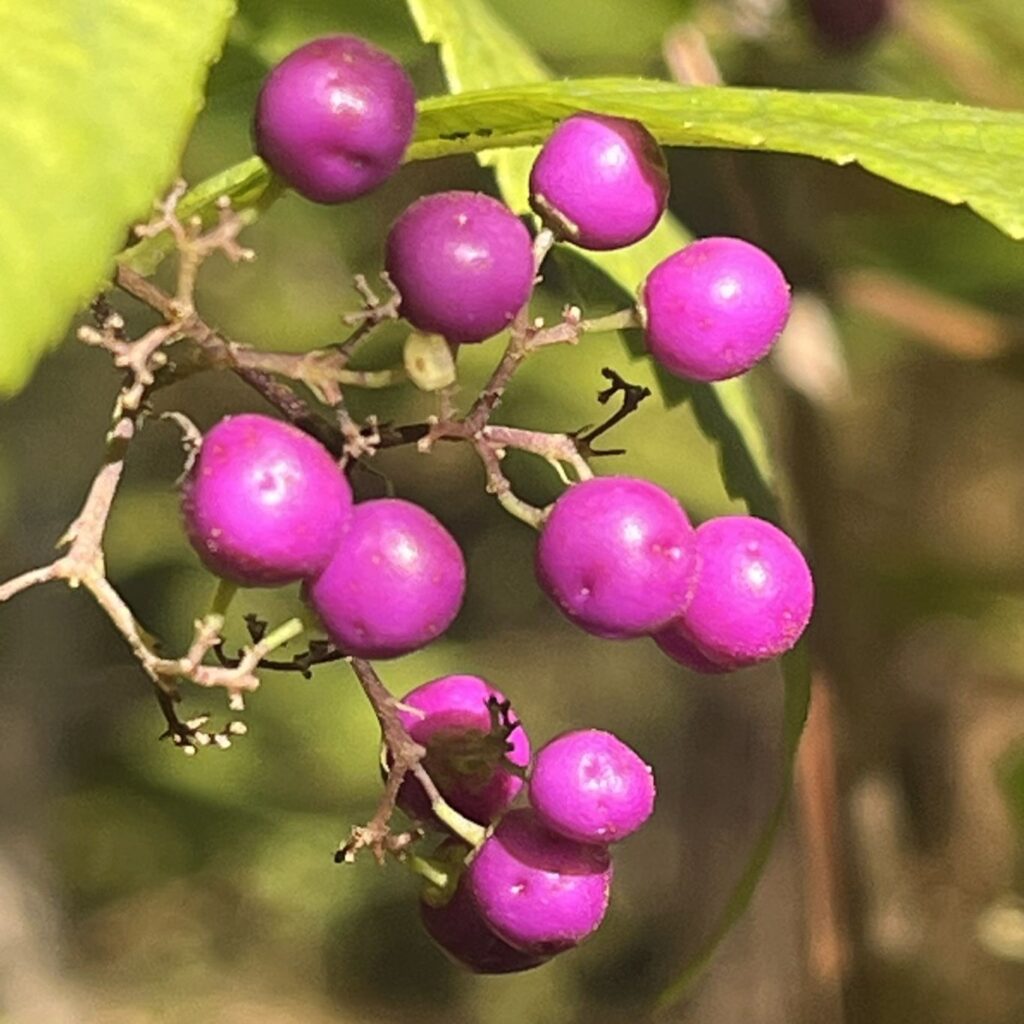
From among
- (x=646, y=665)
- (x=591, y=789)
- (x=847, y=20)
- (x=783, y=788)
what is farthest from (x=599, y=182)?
(x=646, y=665)

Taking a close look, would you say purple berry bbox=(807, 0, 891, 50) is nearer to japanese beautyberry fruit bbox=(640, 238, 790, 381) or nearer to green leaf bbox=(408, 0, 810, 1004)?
green leaf bbox=(408, 0, 810, 1004)

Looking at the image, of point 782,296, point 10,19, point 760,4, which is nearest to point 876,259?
point 760,4

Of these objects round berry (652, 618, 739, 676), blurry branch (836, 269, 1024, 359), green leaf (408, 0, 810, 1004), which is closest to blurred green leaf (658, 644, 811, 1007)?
green leaf (408, 0, 810, 1004)

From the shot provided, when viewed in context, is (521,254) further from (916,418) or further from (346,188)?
(916,418)

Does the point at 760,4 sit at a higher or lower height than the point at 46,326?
lower

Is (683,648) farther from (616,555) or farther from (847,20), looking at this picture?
(847,20)

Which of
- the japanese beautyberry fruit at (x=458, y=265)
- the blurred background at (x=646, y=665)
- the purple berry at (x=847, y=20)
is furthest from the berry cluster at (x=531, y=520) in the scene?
the purple berry at (x=847, y=20)

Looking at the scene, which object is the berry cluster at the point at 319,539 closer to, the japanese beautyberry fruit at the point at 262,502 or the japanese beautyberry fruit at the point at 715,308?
the japanese beautyberry fruit at the point at 262,502
